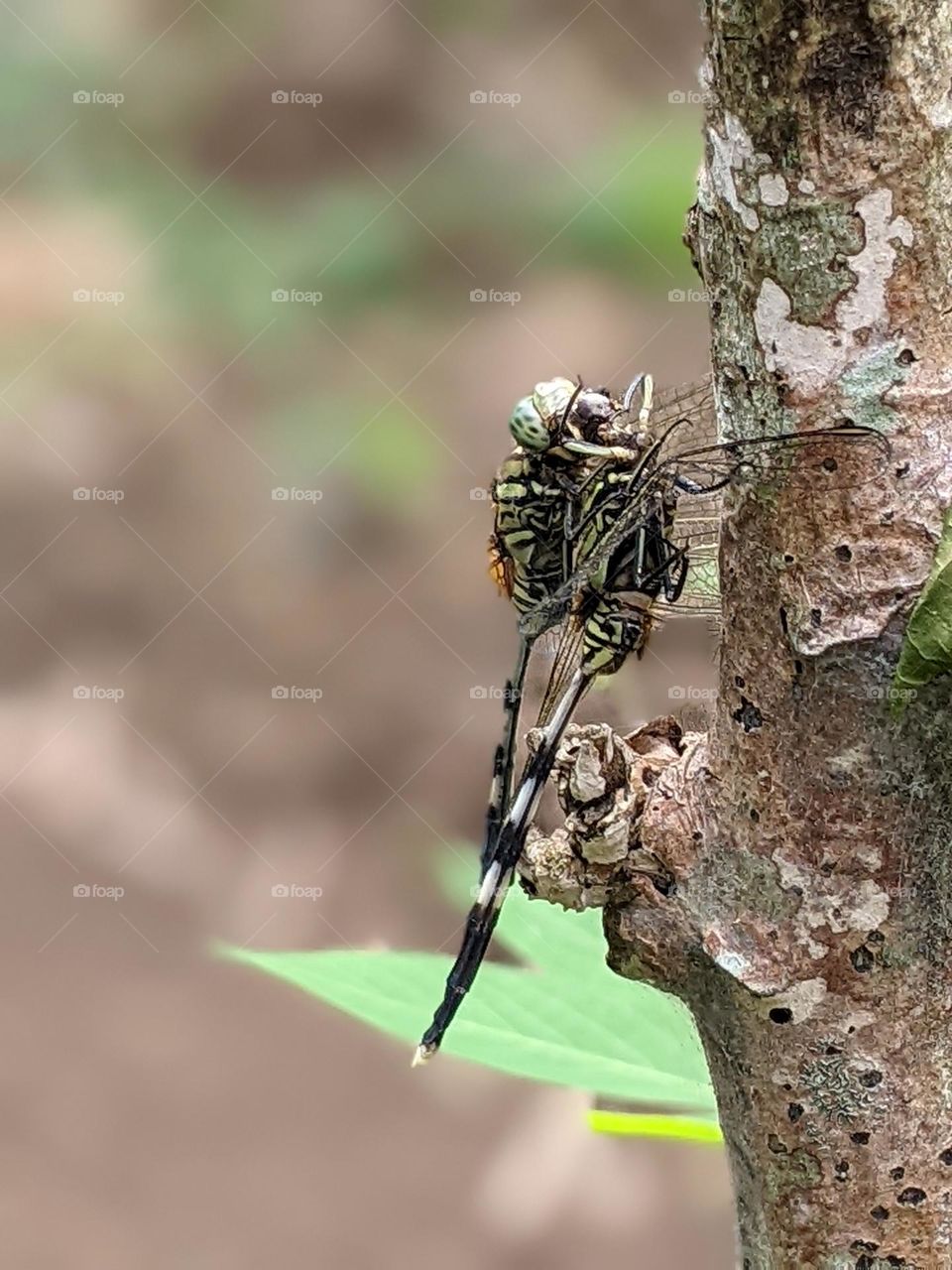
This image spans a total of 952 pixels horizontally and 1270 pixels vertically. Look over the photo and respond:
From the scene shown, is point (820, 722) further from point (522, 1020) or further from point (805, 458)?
point (522, 1020)

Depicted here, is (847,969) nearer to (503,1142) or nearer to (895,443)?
(895,443)

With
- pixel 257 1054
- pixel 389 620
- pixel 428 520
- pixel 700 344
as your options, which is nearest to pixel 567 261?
pixel 700 344

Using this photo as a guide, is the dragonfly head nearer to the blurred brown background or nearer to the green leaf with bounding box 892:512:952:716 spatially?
the green leaf with bounding box 892:512:952:716

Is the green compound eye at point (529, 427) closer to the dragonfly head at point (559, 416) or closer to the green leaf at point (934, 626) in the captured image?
the dragonfly head at point (559, 416)

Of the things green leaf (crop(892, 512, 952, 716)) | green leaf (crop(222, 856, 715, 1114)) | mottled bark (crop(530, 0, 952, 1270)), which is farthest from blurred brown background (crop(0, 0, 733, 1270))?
green leaf (crop(892, 512, 952, 716))

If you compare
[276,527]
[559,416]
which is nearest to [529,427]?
[559,416]
